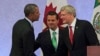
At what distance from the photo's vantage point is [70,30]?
3.16 metres

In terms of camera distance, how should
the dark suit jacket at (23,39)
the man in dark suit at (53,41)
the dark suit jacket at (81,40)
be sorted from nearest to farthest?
the dark suit jacket at (23,39) → the dark suit jacket at (81,40) → the man in dark suit at (53,41)

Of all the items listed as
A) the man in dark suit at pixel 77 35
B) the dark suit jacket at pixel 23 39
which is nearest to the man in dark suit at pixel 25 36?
the dark suit jacket at pixel 23 39

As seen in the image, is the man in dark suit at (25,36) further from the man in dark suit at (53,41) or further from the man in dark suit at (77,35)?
the man in dark suit at (77,35)

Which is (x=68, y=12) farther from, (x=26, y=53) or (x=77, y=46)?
(x=26, y=53)

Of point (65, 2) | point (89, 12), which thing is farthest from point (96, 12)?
point (65, 2)

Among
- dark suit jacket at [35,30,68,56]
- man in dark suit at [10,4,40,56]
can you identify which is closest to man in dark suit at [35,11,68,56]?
dark suit jacket at [35,30,68,56]

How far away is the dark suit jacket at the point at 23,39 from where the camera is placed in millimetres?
2910

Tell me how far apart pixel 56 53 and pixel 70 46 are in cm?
21

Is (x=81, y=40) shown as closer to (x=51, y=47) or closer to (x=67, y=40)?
(x=67, y=40)

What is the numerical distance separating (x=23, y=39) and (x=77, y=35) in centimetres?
61

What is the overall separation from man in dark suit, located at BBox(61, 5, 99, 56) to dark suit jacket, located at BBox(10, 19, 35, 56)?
1.44 ft

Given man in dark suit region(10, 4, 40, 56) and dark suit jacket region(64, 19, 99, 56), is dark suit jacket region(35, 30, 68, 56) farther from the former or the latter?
man in dark suit region(10, 4, 40, 56)

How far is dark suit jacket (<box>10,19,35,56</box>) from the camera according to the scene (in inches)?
115

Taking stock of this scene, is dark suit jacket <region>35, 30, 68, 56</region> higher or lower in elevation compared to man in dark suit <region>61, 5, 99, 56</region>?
lower
